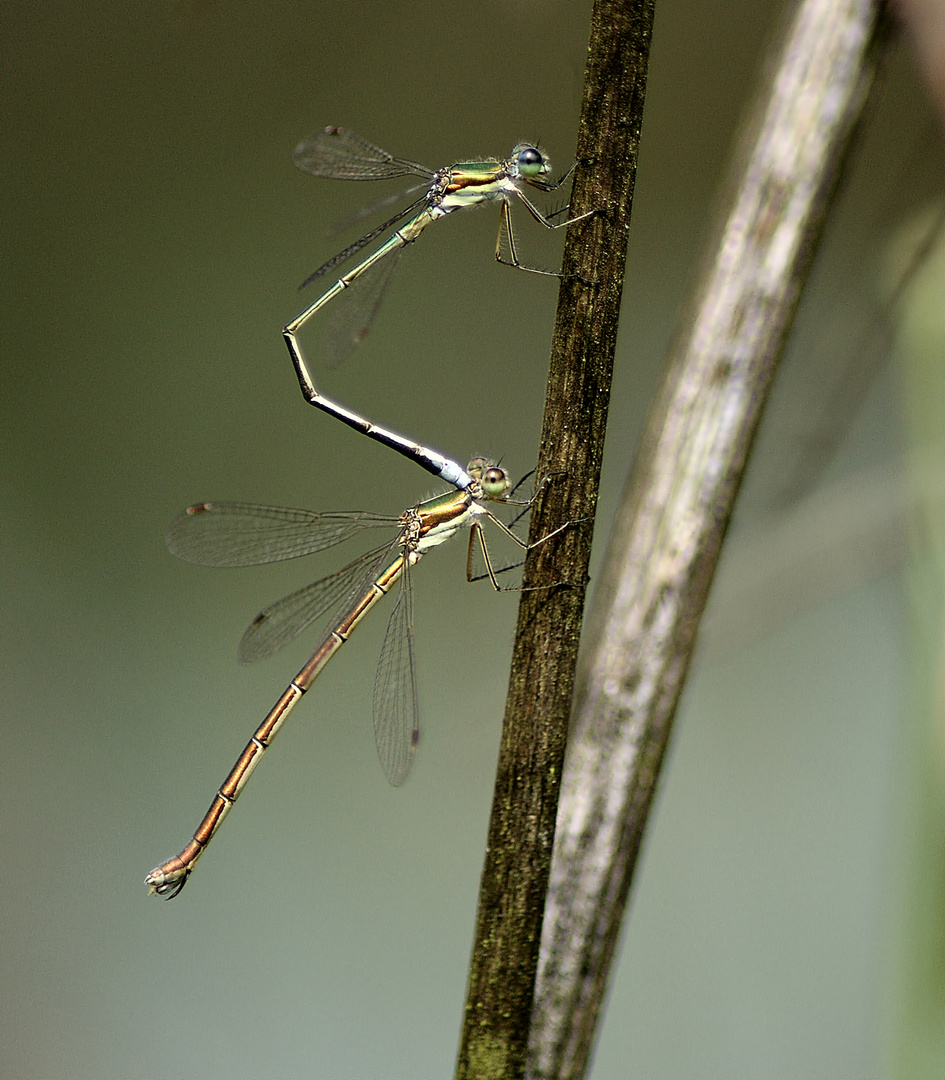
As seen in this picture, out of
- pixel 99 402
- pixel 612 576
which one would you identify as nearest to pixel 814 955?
pixel 612 576

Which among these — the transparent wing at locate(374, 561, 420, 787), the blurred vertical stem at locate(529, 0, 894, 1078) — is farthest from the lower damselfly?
the blurred vertical stem at locate(529, 0, 894, 1078)

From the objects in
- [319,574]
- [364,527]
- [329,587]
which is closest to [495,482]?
[364,527]

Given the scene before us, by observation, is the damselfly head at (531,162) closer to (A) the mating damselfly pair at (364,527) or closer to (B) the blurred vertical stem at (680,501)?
(A) the mating damselfly pair at (364,527)

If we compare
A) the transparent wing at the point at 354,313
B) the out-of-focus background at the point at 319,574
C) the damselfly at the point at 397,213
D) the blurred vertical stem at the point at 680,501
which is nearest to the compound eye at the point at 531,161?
the damselfly at the point at 397,213

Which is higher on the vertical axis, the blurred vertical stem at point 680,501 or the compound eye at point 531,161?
the compound eye at point 531,161

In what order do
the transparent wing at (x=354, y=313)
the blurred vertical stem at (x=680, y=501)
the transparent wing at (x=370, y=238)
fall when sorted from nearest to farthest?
1. the blurred vertical stem at (x=680, y=501)
2. the transparent wing at (x=370, y=238)
3. the transparent wing at (x=354, y=313)

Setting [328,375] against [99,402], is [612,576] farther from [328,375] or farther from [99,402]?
[99,402]

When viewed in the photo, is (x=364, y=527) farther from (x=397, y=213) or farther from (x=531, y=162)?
(x=531, y=162)
